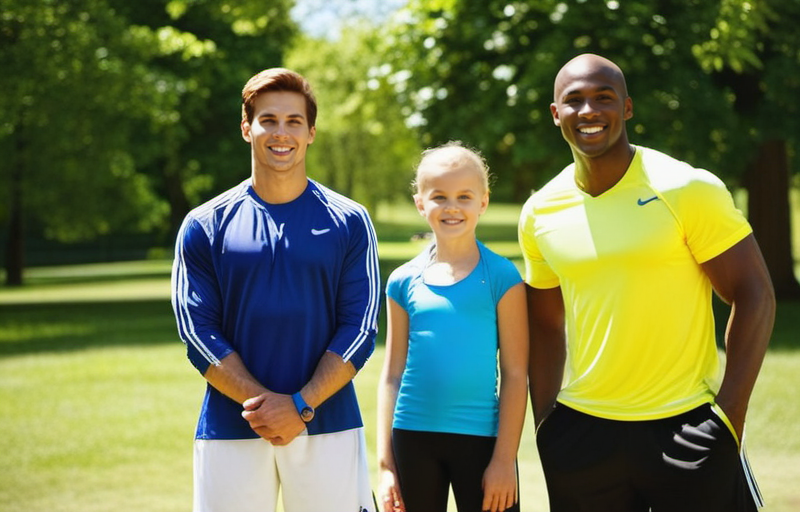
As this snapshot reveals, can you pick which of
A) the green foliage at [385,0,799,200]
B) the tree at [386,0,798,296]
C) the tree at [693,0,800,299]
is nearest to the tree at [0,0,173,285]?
the tree at [386,0,798,296]

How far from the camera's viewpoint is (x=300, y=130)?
357cm

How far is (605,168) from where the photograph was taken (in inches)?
133

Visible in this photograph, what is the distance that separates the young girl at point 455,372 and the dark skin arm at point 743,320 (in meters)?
0.68

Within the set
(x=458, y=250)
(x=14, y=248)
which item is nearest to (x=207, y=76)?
(x=14, y=248)

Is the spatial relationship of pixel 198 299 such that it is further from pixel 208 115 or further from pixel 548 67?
pixel 208 115

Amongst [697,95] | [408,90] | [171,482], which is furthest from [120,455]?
[697,95]

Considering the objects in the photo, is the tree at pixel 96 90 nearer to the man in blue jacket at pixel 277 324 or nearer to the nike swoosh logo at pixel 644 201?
the man in blue jacket at pixel 277 324

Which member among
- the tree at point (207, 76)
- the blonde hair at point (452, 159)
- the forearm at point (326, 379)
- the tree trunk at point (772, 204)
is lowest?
the forearm at point (326, 379)

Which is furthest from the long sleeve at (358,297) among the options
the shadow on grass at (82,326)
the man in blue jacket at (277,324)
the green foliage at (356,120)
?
the shadow on grass at (82,326)

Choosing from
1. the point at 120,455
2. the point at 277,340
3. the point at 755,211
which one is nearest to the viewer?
the point at 277,340

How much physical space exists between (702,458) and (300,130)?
170cm

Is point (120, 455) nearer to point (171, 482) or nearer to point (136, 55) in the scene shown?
point (171, 482)

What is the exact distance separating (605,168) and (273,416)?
4.44 ft

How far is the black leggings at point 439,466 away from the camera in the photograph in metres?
3.49
